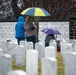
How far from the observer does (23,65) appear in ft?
37.0

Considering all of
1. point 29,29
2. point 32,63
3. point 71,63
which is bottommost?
point 32,63

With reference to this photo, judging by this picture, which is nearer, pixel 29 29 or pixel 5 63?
pixel 5 63

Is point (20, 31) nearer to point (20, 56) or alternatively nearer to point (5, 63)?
point (20, 56)

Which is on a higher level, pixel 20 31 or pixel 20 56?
pixel 20 31

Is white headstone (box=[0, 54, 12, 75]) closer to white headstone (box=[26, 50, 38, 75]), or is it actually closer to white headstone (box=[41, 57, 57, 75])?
white headstone (box=[41, 57, 57, 75])

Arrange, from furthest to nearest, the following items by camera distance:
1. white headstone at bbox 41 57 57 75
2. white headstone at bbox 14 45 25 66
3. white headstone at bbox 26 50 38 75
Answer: white headstone at bbox 14 45 25 66 < white headstone at bbox 26 50 38 75 < white headstone at bbox 41 57 57 75

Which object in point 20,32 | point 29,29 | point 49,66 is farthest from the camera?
point 20,32

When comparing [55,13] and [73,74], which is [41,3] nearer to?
[55,13]

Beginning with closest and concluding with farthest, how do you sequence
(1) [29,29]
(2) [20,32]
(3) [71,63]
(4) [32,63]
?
(3) [71,63]
(4) [32,63]
(1) [29,29]
(2) [20,32]

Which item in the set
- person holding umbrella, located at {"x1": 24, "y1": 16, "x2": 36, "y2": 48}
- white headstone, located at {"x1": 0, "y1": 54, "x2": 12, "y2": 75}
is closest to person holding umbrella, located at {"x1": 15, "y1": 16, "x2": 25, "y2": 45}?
person holding umbrella, located at {"x1": 24, "y1": 16, "x2": 36, "y2": 48}

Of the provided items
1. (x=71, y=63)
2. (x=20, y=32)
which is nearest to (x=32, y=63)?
(x=71, y=63)

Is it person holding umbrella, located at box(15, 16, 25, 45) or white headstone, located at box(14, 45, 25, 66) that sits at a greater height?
person holding umbrella, located at box(15, 16, 25, 45)

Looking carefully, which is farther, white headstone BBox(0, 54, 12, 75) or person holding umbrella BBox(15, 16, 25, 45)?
person holding umbrella BBox(15, 16, 25, 45)

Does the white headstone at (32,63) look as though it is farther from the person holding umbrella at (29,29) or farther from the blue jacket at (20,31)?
the blue jacket at (20,31)
